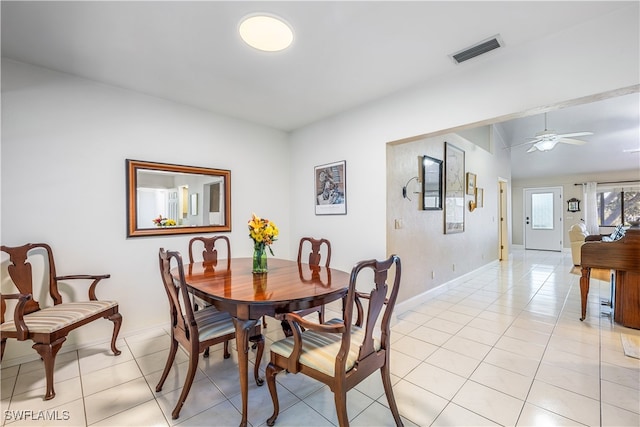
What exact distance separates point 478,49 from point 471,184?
356 centimetres

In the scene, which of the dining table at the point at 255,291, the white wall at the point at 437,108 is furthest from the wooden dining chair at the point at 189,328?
the white wall at the point at 437,108

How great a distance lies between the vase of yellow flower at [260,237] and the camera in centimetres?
220

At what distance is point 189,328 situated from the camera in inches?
65.9

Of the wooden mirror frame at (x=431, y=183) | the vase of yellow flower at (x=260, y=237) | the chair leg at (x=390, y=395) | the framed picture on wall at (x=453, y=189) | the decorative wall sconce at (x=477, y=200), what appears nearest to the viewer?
the chair leg at (x=390, y=395)

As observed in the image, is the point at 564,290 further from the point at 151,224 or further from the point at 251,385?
the point at 151,224

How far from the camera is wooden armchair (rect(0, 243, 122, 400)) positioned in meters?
1.86

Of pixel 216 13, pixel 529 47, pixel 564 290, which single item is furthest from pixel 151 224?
pixel 564 290

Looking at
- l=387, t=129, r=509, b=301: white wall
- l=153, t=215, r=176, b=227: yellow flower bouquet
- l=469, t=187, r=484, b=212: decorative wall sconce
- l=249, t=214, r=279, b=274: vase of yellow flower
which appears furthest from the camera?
l=469, t=187, r=484, b=212: decorative wall sconce

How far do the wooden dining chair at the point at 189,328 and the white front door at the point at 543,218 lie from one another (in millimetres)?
10221

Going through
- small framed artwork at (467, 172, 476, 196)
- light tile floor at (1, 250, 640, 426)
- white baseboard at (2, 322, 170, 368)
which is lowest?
light tile floor at (1, 250, 640, 426)

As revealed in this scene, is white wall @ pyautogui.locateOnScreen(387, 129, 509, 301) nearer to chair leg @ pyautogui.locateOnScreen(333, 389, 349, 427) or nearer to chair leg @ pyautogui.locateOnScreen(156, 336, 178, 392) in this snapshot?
chair leg @ pyautogui.locateOnScreen(333, 389, 349, 427)

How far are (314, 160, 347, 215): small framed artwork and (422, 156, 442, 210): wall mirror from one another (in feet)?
3.93

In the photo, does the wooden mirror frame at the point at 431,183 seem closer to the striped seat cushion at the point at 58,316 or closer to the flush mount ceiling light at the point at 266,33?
the flush mount ceiling light at the point at 266,33

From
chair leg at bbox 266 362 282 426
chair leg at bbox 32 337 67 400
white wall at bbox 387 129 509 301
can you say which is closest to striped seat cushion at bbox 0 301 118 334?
chair leg at bbox 32 337 67 400
